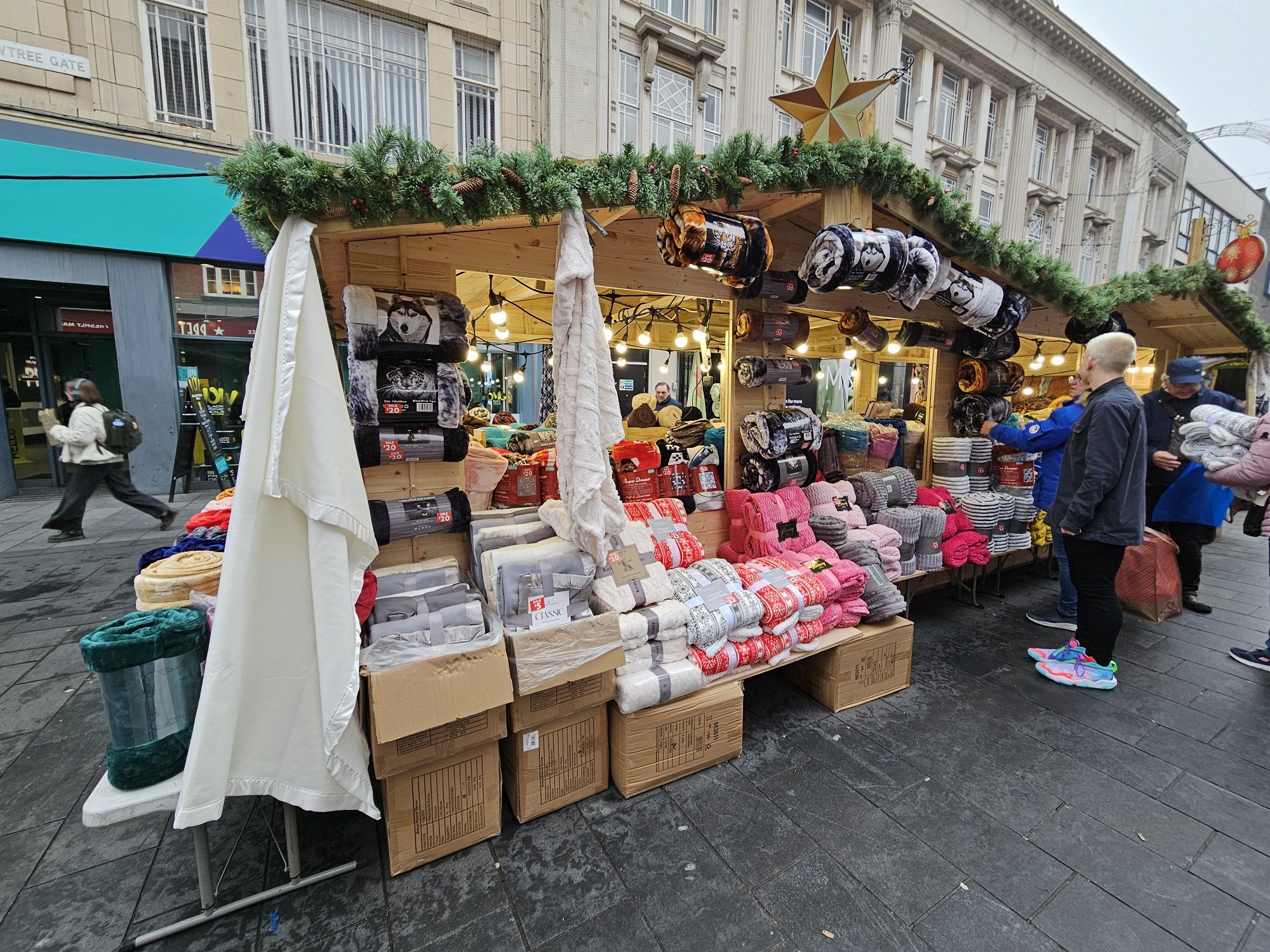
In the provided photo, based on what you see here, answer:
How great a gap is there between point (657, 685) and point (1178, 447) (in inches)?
192

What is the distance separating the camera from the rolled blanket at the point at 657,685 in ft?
7.41

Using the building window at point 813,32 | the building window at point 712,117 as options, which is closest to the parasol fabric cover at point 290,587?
the building window at point 712,117

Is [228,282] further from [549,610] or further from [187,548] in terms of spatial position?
[549,610]

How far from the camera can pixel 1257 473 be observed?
314 centimetres

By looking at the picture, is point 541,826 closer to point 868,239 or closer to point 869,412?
point 868,239

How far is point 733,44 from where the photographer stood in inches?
437

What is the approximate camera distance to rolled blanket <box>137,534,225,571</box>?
7.39 ft

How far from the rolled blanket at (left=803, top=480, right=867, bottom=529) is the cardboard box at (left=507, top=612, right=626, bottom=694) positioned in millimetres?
2041

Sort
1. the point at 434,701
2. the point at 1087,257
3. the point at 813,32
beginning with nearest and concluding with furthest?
the point at 434,701
the point at 813,32
the point at 1087,257

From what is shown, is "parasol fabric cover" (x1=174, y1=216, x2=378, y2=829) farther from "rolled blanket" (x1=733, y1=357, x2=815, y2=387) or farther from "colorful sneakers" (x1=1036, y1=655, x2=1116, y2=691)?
"colorful sneakers" (x1=1036, y1=655, x2=1116, y2=691)

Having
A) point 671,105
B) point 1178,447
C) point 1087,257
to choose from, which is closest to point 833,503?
point 1178,447

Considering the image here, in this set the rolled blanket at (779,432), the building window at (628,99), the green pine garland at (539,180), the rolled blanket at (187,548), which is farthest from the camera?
the building window at (628,99)

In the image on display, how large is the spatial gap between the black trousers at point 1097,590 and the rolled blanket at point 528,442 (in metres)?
3.59

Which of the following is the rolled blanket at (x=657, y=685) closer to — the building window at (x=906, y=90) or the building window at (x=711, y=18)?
the building window at (x=711, y=18)
